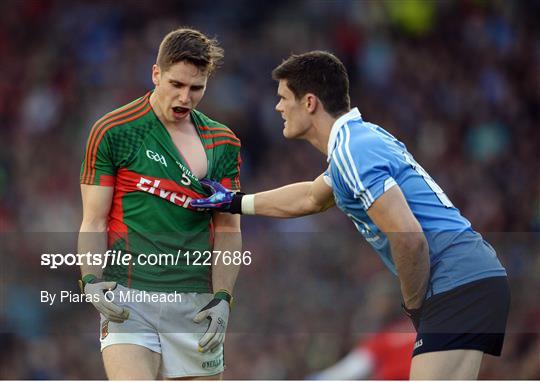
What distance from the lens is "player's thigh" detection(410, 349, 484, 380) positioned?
5.25m

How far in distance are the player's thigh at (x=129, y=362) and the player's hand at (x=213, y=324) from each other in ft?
0.98

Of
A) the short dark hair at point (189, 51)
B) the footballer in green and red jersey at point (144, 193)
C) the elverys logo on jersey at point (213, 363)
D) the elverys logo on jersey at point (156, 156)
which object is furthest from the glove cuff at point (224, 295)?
the short dark hair at point (189, 51)

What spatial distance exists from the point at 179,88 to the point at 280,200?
3.01 ft

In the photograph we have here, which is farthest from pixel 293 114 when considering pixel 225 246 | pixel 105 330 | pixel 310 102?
pixel 105 330

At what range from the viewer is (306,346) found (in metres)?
9.96

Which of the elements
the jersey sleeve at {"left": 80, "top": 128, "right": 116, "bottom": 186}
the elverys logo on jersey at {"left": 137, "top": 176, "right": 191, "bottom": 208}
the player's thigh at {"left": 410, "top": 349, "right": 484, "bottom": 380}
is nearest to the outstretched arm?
the elverys logo on jersey at {"left": 137, "top": 176, "right": 191, "bottom": 208}

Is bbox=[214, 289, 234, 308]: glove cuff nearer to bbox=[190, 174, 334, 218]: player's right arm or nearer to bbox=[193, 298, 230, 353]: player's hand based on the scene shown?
bbox=[193, 298, 230, 353]: player's hand

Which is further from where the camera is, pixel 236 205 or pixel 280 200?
pixel 280 200

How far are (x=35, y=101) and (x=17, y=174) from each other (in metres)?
0.94

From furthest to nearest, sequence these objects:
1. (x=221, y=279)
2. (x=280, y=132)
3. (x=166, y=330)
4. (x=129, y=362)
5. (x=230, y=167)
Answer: (x=280, y=132), (x=230, y=167), (x=221, y=279), (x=166, y=330), (x=129, y=362)

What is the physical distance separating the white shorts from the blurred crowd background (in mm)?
4139

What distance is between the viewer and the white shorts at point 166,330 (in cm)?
553

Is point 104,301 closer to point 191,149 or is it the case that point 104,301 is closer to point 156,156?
point 156,156

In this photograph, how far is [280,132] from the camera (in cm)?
1214
